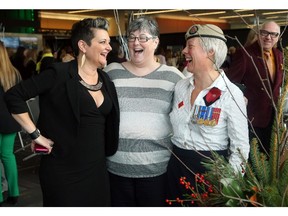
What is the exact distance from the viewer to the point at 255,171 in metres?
1.05

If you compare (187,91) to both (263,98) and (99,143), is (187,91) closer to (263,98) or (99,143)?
(99,143)

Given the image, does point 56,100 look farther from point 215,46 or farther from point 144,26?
point 215,46

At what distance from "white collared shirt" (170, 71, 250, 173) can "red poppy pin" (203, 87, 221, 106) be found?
14 millimetres

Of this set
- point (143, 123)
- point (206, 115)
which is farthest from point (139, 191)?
point (206, 115)

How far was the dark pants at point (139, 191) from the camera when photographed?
2.02 m

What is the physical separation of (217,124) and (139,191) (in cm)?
62

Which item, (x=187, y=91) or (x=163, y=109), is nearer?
(x=187, y=91)

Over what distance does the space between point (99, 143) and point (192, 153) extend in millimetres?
486

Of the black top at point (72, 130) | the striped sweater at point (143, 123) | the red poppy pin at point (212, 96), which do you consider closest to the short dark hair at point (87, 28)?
the black top at point (72, 130)

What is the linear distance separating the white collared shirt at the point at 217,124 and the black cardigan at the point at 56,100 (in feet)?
1.65

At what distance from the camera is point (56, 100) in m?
1.82
